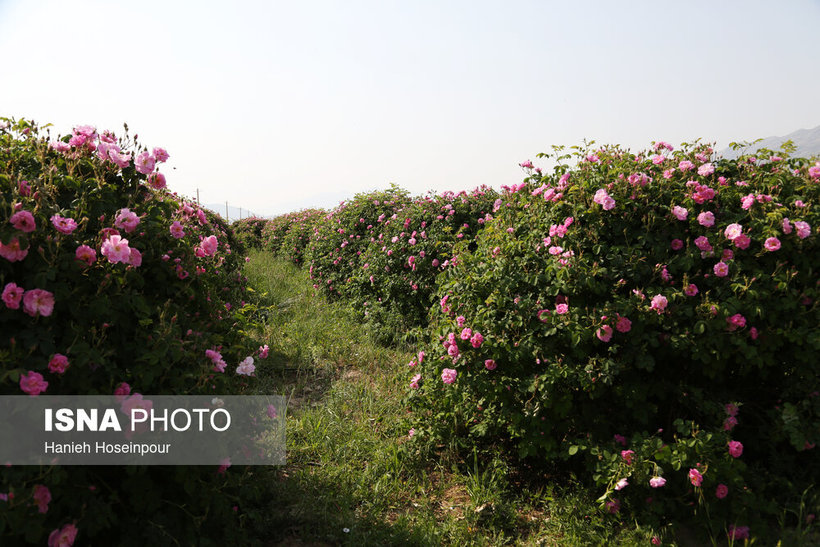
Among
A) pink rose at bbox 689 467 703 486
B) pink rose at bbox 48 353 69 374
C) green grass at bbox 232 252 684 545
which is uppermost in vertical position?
pink rose at bbox 48 353 69 374

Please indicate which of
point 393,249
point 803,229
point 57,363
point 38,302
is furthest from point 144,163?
point 393,249

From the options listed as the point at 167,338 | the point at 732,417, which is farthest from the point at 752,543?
the point at 167,338

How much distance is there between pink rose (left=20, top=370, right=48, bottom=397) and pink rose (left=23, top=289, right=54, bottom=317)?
20cm

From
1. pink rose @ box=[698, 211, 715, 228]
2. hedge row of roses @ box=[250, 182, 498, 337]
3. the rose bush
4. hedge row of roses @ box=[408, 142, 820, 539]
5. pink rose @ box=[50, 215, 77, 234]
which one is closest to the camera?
pink rose @ box=[50, 215, 77, 234]

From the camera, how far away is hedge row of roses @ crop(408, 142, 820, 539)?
97.4 inches

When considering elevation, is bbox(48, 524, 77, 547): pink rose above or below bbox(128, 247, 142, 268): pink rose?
below

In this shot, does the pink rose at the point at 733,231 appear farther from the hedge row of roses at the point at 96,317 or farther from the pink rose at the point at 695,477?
the hedge row of roses at the point at 96,317

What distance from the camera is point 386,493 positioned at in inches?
116

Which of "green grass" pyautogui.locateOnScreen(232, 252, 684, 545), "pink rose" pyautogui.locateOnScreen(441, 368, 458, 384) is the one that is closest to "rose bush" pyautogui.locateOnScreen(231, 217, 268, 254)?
"green grass" pyautogui.locateOnScreen(232, 252, 684, 545)

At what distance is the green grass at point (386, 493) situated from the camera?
2555mm

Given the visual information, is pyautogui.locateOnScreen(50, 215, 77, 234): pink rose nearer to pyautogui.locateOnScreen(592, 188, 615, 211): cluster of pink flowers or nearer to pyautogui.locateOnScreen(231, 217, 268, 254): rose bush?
pyautogui.locateOnScreen(592, 188, 615, 211): cluster of pink flowers

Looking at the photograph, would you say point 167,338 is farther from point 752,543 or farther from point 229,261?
point 229,261

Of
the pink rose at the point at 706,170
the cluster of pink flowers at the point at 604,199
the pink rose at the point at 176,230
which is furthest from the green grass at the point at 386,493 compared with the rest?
the pink rose at the point at 706,170

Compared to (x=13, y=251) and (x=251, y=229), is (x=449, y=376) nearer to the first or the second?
(x=13, y=251)
